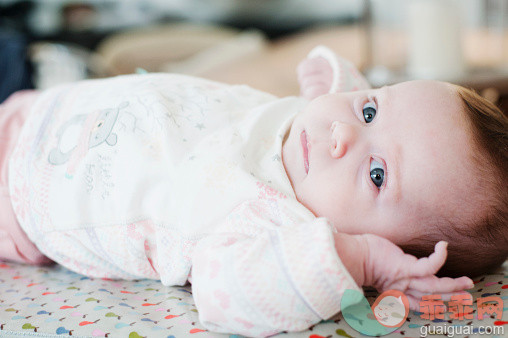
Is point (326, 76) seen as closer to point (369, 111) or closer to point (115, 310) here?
point (369, 111)

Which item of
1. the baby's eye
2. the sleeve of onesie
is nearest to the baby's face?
the baby's eye

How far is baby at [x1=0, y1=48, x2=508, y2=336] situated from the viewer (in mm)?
688

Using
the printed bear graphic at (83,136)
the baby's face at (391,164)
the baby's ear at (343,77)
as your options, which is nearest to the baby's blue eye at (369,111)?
the baby's face at (391,164)

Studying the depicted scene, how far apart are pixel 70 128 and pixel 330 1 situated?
105 inches

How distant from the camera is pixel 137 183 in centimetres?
87

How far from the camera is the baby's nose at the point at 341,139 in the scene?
2.62 ft

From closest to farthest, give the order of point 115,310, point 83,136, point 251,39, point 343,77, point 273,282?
point 273,282 → point 115,310 → point 83,136 → point 343,77 → point 251,39

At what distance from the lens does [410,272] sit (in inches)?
27.8

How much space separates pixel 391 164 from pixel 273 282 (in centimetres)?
26

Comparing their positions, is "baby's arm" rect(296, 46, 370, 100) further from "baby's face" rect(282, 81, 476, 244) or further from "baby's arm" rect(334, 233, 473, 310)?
"baby's arm" rect(334, 233, 473, 310)

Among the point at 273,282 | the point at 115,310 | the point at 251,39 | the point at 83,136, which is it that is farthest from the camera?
the point at 251,39

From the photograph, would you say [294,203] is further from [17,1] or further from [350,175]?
[17,1]

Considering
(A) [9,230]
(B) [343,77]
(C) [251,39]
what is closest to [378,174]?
(B) [343,77]

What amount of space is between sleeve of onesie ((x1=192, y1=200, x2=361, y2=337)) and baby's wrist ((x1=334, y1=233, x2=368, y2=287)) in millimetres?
→ 33
